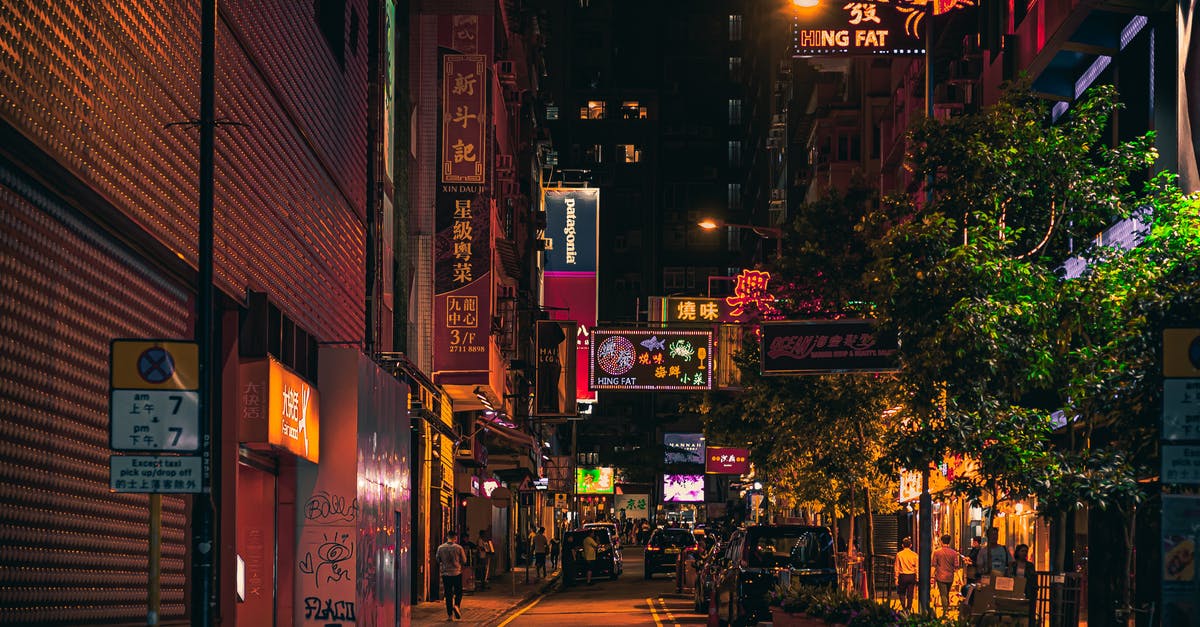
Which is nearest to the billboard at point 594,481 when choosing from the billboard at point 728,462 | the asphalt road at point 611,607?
the billboard at point 728,462

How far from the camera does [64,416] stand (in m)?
11.6

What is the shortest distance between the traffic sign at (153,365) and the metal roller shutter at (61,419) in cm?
87

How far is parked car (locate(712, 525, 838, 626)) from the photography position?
2388cm

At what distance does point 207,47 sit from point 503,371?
3444 cm

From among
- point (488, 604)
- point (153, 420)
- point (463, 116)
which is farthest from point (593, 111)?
point (153, 420)

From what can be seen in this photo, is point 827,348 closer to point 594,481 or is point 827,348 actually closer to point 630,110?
point 594,481

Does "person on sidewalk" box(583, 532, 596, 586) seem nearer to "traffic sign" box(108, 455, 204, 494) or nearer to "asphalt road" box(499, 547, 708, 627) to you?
"asphalt road" box(499, 547, 708, 627)

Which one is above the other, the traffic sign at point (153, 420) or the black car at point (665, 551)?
the traffic sign at point (153, 420)

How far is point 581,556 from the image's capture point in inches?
2041

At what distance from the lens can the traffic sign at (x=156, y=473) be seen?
32.6 feet

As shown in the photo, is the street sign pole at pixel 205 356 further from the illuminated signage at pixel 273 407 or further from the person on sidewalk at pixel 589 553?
the person on sidewalk at pixel 589 553

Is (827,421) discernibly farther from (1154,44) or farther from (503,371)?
(503,371)

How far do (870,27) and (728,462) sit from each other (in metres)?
69.1

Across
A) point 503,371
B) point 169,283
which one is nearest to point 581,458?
point 503,371
